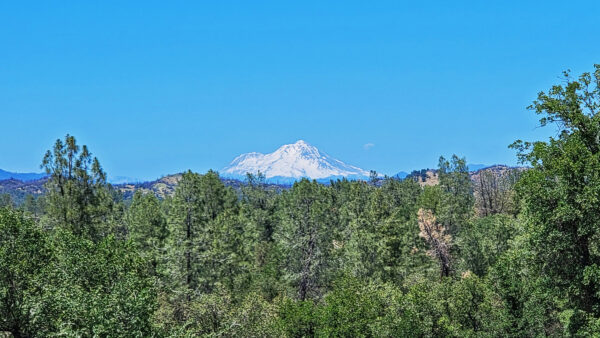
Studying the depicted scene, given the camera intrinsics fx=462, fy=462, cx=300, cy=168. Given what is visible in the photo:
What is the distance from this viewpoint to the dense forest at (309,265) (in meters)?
21.5

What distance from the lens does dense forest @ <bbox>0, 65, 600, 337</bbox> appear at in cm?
2152

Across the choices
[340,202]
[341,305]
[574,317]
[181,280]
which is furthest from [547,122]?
[340,202]

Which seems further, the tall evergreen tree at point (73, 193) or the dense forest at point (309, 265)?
the tall evergreen tree at point (73, 193)

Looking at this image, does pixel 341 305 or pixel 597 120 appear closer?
pixel 597 120

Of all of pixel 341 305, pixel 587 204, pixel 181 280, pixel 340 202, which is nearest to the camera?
pixel 587 204

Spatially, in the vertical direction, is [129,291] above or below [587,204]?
below

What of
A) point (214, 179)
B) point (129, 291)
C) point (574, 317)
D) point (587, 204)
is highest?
point (214, 179)

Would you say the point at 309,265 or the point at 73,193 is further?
the point at 309,265

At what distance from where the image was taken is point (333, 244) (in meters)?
58.1

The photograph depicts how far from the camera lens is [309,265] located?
51844 millimetres

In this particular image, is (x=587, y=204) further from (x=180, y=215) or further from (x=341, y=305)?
(x=180, y=215)

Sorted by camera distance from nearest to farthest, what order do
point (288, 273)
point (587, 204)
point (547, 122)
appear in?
point (587, 204), point (547, 122), point (288, 273)

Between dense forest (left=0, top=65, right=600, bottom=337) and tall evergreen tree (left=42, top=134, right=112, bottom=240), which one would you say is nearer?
dense forest (left=0, top=65, right=600, bottom=337)

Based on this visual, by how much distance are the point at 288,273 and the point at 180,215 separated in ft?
44.3
